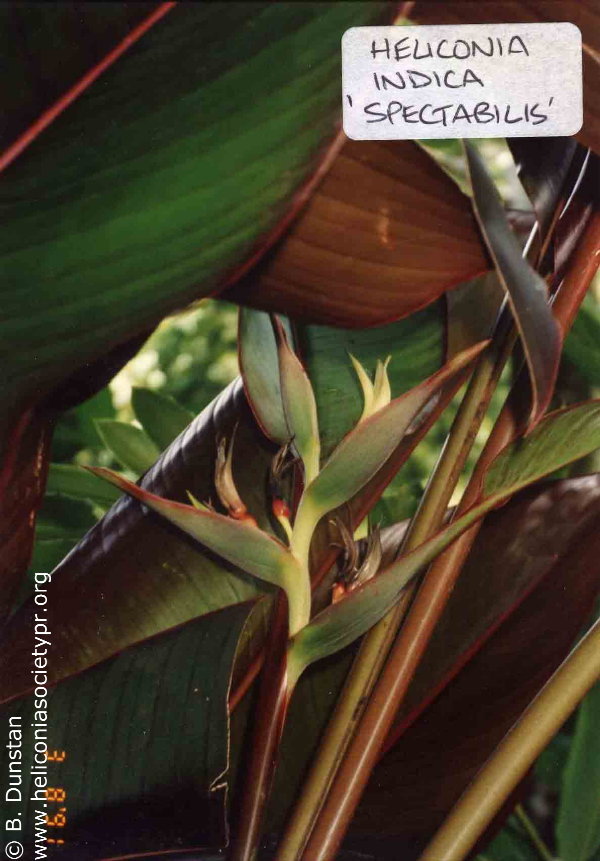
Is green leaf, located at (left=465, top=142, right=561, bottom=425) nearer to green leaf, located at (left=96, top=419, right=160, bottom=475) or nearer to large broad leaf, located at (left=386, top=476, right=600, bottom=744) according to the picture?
large broad leaf, located at (left=386, top=476, right=600, bottom=744)

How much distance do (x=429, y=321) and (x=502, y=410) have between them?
6cm

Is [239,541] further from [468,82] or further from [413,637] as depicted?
[468,82]

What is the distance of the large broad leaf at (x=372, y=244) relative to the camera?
1.17 feet

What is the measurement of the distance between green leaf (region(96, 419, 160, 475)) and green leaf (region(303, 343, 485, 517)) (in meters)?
0.14

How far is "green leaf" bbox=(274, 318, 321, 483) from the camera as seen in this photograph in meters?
0.40

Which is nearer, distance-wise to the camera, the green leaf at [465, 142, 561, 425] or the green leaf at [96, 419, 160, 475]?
the green leaf at [465, 142, 561, 425]

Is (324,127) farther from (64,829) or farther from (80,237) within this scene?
(64,829)

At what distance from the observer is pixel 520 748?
1.27 feet

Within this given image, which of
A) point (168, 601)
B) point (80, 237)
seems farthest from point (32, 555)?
point (80, 237)

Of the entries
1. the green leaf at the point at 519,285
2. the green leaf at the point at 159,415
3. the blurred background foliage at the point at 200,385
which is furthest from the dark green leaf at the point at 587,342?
the green leaf at the point at 159,415

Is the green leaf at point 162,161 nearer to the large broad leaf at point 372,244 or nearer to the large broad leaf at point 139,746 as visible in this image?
the large broad leaf at point 372,244

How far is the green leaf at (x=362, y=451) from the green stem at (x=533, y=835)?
215 millimetres

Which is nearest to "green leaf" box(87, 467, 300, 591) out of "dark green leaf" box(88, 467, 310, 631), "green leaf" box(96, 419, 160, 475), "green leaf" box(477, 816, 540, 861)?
"dark green leaf" box(88, 467, 310, 631)

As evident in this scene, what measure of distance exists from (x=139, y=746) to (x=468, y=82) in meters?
0.34
